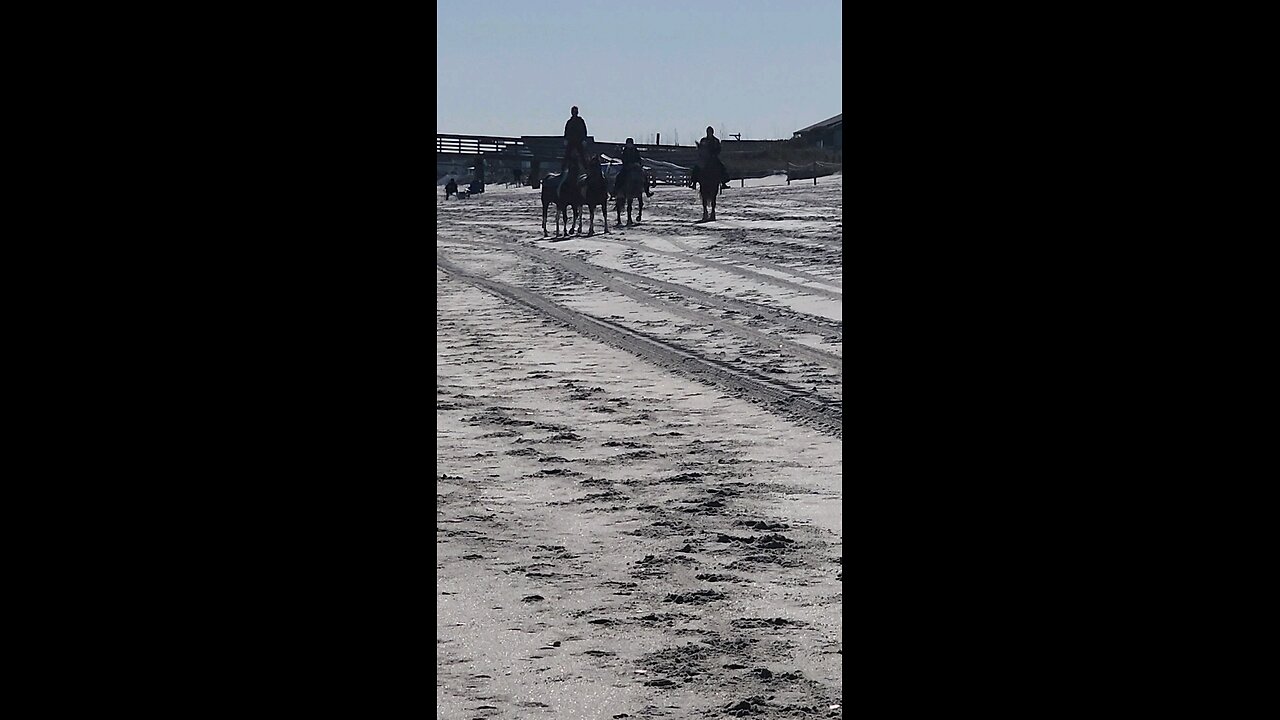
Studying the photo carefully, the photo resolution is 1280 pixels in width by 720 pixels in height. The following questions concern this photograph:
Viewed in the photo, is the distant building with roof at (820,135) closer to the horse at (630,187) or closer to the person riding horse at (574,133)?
the horse at (630,187)

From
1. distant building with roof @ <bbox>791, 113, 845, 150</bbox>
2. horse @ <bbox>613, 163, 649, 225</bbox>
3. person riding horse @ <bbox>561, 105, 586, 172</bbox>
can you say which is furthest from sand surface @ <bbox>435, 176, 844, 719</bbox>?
distant building with roof @ <bbox>791, 113, 845, 150</bbox>

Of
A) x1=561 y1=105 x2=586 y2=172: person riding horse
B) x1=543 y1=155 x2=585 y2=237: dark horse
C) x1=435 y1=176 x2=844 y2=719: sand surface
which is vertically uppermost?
x1=561 y1=105 x2=586 y2=172: person riding horse

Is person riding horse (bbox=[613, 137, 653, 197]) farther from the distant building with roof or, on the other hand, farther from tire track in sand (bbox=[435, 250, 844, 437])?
the distant building with roof

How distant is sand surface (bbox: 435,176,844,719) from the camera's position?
382 centimetres

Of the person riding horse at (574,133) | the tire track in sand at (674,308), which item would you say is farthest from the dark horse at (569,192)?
the tire track in sand at (674,308)

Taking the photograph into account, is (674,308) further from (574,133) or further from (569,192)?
(569,192)

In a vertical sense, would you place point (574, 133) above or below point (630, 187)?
above

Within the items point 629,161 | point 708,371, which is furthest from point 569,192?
point 708,371

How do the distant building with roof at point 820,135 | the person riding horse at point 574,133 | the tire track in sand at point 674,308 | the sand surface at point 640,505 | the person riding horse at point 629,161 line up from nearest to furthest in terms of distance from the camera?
the sand surface at point 640,505, the tire track in sand at point 674,308, the person riding horse at point 574,133, the person riding horse at point 629,161, the distant building with roof at point 820,135

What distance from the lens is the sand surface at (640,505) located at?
12.5 ft

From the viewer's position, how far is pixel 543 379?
916 centimetres

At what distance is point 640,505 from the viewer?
5730 mm
